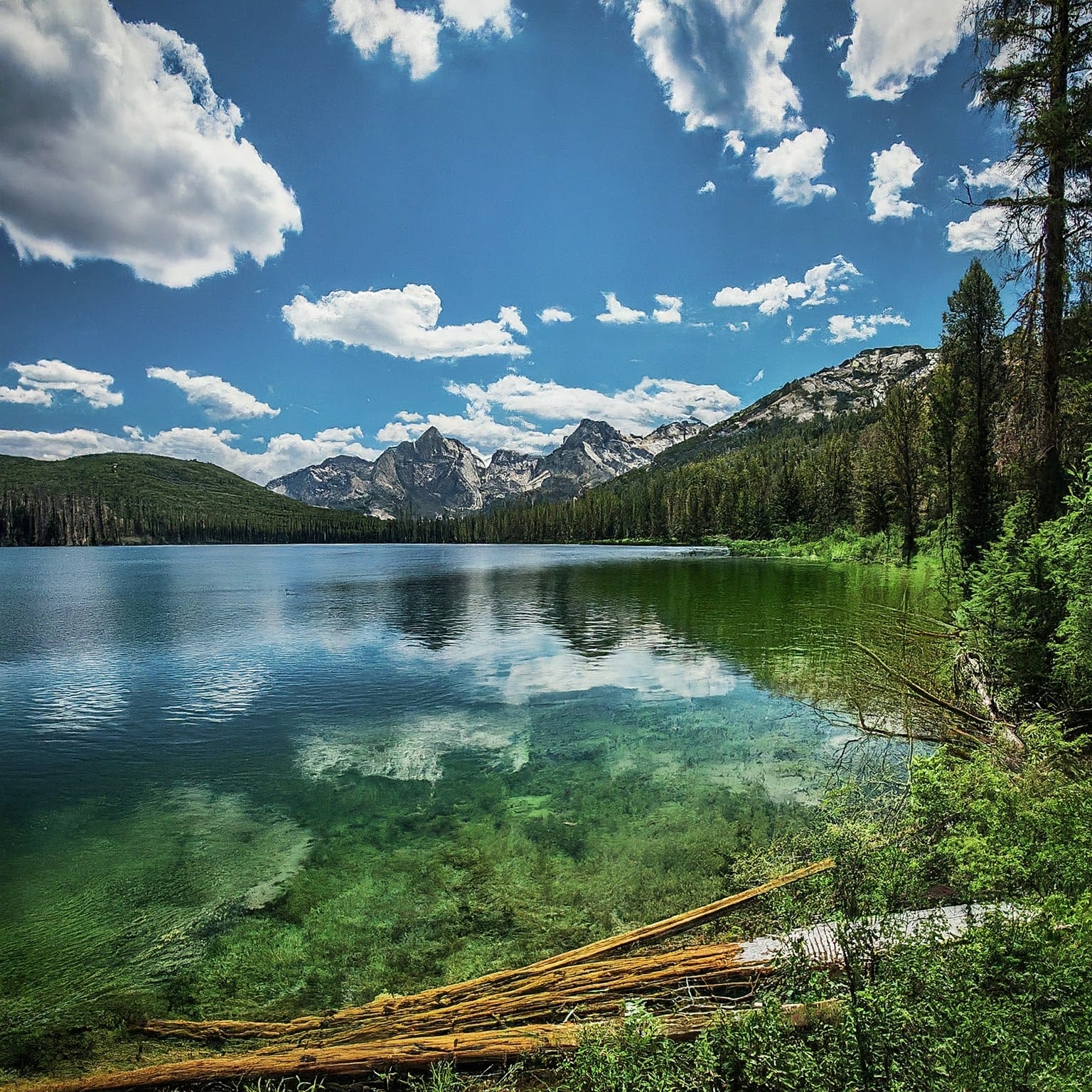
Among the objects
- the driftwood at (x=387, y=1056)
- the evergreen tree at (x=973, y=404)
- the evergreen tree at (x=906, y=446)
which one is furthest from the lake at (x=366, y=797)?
the evergreen tree at (x=906, y=446)

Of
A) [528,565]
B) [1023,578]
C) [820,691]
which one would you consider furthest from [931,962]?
[528,565]

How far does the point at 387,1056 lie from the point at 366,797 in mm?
8154

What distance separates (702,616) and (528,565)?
194 ft

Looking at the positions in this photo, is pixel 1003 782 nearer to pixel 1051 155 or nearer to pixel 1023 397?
pixel 1023 397

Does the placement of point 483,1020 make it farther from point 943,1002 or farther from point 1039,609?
point 1039,609

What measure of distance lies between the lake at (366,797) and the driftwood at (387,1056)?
1.49 m

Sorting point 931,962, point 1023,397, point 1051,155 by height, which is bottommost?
point 931,962

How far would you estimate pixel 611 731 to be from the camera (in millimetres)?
16266

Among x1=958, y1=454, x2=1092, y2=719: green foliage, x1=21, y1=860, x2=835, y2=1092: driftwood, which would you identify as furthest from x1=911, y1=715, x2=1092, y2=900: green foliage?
x1=21, y1=860, x2=835, y2=1092: driftwood

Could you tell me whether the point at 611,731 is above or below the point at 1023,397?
below

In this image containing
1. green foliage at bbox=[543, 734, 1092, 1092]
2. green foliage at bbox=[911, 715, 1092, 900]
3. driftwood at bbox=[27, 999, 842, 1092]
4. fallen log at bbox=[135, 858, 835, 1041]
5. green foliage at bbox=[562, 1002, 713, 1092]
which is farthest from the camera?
fallen log at bbox=[135, 858, 835, 1041]

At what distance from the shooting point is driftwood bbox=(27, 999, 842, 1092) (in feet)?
16.4

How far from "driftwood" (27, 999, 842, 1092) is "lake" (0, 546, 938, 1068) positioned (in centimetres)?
149

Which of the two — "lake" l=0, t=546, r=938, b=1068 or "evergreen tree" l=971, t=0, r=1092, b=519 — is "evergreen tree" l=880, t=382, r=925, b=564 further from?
"evergreen tree" l=971, t=0, r=1092, b=519
